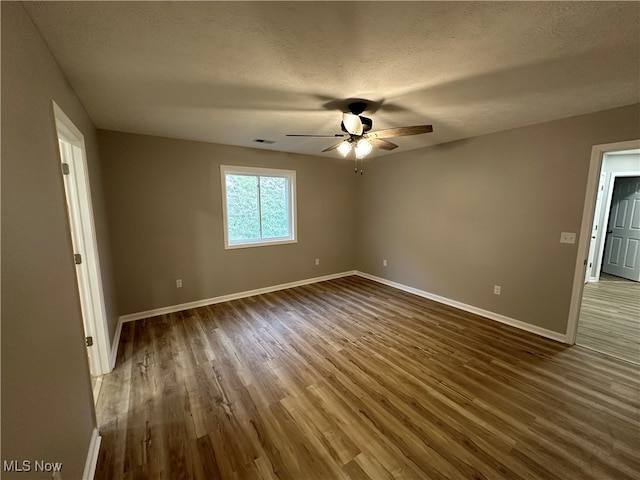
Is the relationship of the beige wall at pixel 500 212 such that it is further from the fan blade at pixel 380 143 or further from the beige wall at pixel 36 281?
the beige wall at pixel 36 281

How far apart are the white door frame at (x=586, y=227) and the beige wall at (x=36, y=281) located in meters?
4.14

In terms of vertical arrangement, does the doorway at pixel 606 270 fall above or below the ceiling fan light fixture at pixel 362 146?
below

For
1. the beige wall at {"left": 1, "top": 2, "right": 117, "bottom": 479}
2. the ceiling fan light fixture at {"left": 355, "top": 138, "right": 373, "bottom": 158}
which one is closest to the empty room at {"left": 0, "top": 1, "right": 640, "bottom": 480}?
the beige wall at {"left": 1, "top": 2, "right": 117, "bottom": 479}

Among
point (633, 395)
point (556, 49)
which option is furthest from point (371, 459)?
point (556, 49)

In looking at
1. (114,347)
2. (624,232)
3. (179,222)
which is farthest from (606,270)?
(114,347)

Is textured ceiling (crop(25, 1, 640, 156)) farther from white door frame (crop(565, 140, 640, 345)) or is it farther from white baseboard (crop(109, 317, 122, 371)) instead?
white baseboard (crop(109, 317, 122, 371))

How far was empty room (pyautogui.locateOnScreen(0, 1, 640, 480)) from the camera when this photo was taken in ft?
3.96

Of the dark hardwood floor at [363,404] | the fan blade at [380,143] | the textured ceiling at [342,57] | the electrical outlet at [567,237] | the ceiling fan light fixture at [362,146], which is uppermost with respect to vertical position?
the textured ceiling at [342,57]

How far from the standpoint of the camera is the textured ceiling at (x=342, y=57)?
121 cm

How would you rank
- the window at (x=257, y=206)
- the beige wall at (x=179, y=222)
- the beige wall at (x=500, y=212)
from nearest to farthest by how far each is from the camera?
the beige wall at (x=500, y=212) → the beige wall at (x=179, y=222) → the window at (x=257, y=206)

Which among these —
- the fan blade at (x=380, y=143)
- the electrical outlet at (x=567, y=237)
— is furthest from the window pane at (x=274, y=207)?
the electrical outlet at (x=567, y=237)

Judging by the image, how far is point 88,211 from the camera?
216cm

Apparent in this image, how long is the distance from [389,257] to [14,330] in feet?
14.9

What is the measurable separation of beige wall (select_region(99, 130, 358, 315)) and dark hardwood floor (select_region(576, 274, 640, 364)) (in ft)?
13.4
